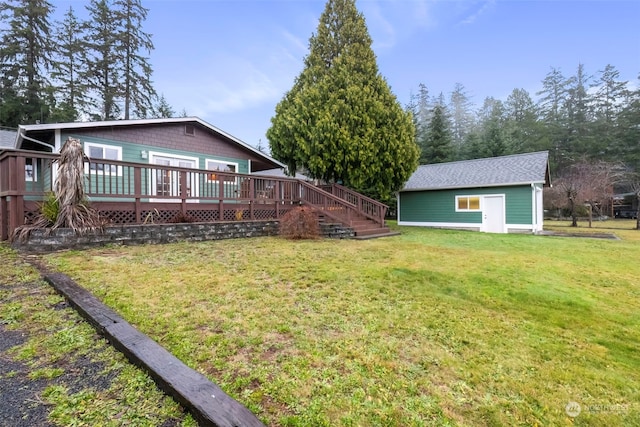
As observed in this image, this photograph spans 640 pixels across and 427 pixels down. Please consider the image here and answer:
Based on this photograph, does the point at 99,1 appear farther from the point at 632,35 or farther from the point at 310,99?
the point at 632,35

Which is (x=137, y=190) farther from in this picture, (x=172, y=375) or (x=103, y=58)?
(x=103, y=58)

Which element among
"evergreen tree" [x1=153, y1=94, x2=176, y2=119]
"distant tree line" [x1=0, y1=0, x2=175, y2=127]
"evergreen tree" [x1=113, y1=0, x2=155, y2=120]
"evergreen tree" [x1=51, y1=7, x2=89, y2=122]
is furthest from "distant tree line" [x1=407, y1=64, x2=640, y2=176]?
"evergreen tree" [x1=51, y1=7, x2=89, y2=122]

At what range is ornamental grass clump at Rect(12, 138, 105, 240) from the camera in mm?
5715

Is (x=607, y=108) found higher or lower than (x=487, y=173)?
higher

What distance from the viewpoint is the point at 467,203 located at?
15984mm

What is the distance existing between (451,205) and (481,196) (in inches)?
61.2

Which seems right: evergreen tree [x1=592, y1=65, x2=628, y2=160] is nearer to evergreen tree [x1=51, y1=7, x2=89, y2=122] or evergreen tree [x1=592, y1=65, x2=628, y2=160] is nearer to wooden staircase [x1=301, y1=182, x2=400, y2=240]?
wooden staircase [x1=301, y1=182, x2=400, y2=240]

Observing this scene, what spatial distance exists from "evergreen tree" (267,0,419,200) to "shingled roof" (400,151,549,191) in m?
4.11

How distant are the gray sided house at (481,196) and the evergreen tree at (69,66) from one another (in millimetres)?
25577

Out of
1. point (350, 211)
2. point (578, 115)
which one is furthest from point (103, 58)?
point (578, 115)

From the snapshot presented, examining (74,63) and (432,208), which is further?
(74,63)

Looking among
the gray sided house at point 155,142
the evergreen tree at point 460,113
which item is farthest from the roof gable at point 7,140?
the evergreen tree at point 460,113

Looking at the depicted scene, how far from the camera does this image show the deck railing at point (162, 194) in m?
5.96

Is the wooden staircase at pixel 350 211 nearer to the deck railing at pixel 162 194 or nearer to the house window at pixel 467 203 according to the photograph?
the deck railing at pixel 162 194
